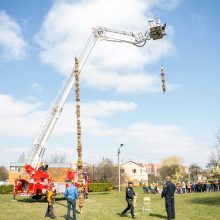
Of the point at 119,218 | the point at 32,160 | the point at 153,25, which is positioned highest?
the point at 153,25

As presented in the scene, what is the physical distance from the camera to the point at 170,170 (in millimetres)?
107812

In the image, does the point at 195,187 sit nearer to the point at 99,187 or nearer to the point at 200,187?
the point at 200,187

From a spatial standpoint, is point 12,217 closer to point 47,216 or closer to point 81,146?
point 47,216

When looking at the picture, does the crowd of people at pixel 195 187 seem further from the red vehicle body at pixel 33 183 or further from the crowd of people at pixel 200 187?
the red vehicle body at pixel 33 183

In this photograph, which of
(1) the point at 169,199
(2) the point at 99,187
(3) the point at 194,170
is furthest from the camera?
(3) the point at 194,170

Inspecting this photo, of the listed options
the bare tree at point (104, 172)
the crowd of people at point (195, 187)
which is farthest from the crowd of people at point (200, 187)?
the bare tree at point (104, 172)

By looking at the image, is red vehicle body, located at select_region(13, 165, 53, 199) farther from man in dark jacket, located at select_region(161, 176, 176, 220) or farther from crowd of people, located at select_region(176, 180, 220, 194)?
crowd of people, located at select_region(176, 180, 220, 194)

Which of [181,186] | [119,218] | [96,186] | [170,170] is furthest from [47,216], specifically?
[170,170]

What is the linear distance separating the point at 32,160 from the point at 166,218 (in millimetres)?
12553

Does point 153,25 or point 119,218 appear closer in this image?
point 119,218

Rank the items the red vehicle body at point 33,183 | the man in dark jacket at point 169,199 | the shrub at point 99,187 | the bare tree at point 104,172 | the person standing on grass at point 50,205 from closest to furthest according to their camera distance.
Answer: the man in dark jacket at point 169,199
the person standing on grass at point 50,205
the red vehicle body at point 33,183
the shrub at point 99,187
the bare tree at point 104,172

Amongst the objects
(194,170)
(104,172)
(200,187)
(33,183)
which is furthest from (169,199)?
(194,170)

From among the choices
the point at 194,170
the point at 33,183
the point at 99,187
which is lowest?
the point at 99,187

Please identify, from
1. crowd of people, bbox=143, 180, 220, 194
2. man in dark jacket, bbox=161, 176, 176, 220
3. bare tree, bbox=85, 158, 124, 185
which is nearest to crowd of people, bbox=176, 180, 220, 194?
crowd of people, bbox=143, 180, 220, 194
